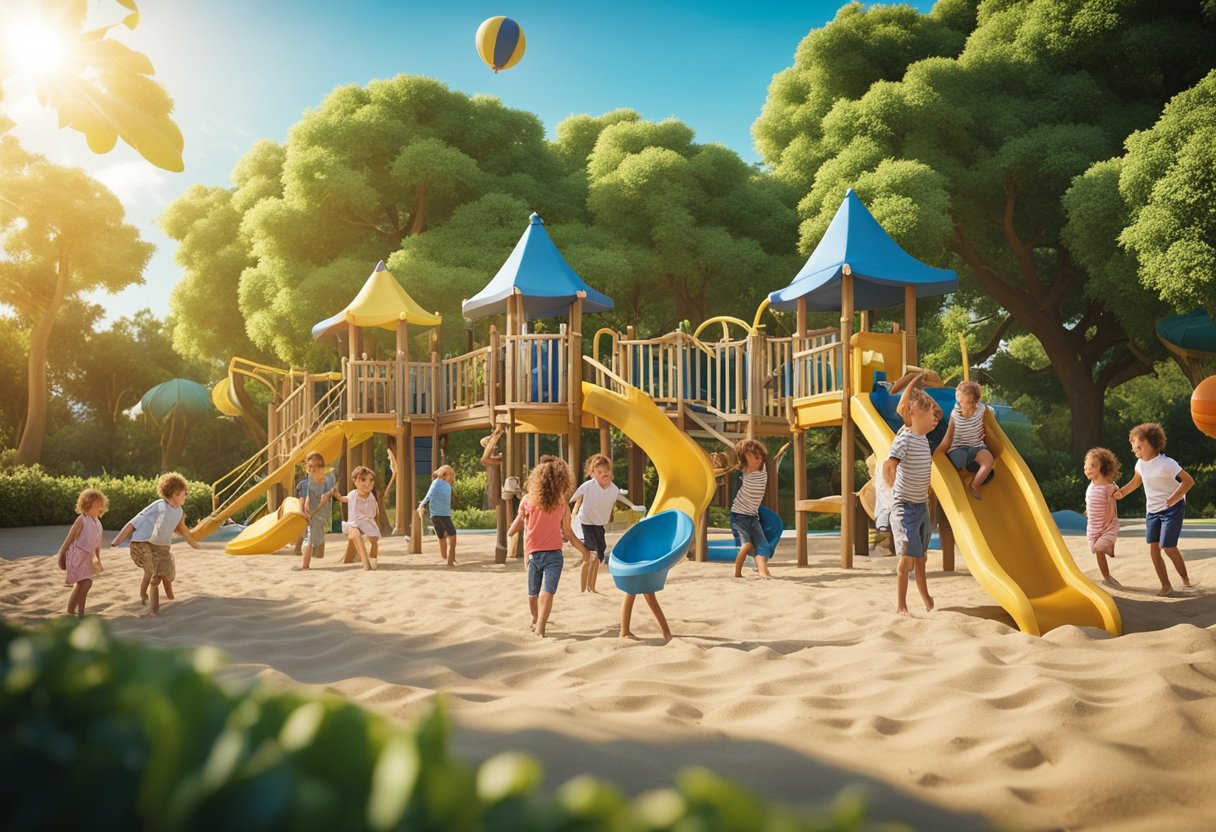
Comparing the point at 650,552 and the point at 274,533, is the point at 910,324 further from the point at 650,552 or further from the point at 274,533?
the point at 274,533

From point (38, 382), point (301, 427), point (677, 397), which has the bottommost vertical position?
point (301, 427)

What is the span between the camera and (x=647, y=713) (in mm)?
4996

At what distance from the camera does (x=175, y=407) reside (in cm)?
3875

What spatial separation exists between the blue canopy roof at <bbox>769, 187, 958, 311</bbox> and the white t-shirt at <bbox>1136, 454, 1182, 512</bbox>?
5356mm

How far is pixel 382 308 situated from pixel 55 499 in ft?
35.9

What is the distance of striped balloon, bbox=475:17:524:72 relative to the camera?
1942 cm

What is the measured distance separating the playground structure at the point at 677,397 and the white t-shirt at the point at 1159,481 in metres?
1.21

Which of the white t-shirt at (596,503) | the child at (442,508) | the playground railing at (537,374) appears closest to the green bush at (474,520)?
the playground railing at (537,374)

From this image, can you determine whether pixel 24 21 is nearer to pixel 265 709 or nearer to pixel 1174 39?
pixel 265 709

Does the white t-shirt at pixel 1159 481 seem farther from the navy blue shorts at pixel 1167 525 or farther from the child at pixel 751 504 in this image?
the child at pixel 751 504

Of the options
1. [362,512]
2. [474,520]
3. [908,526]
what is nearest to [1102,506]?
[908,526]

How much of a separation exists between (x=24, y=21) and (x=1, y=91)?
60 cm

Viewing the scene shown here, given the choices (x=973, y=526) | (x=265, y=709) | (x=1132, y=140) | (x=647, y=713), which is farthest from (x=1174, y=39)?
(x=265, y=709)

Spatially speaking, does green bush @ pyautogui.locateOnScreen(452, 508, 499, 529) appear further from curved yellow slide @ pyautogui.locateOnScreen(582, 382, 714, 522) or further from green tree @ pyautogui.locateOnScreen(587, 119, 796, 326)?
curved yellow slide @ pyautogui.locateOnScreen(582, 382, 714, 522)
